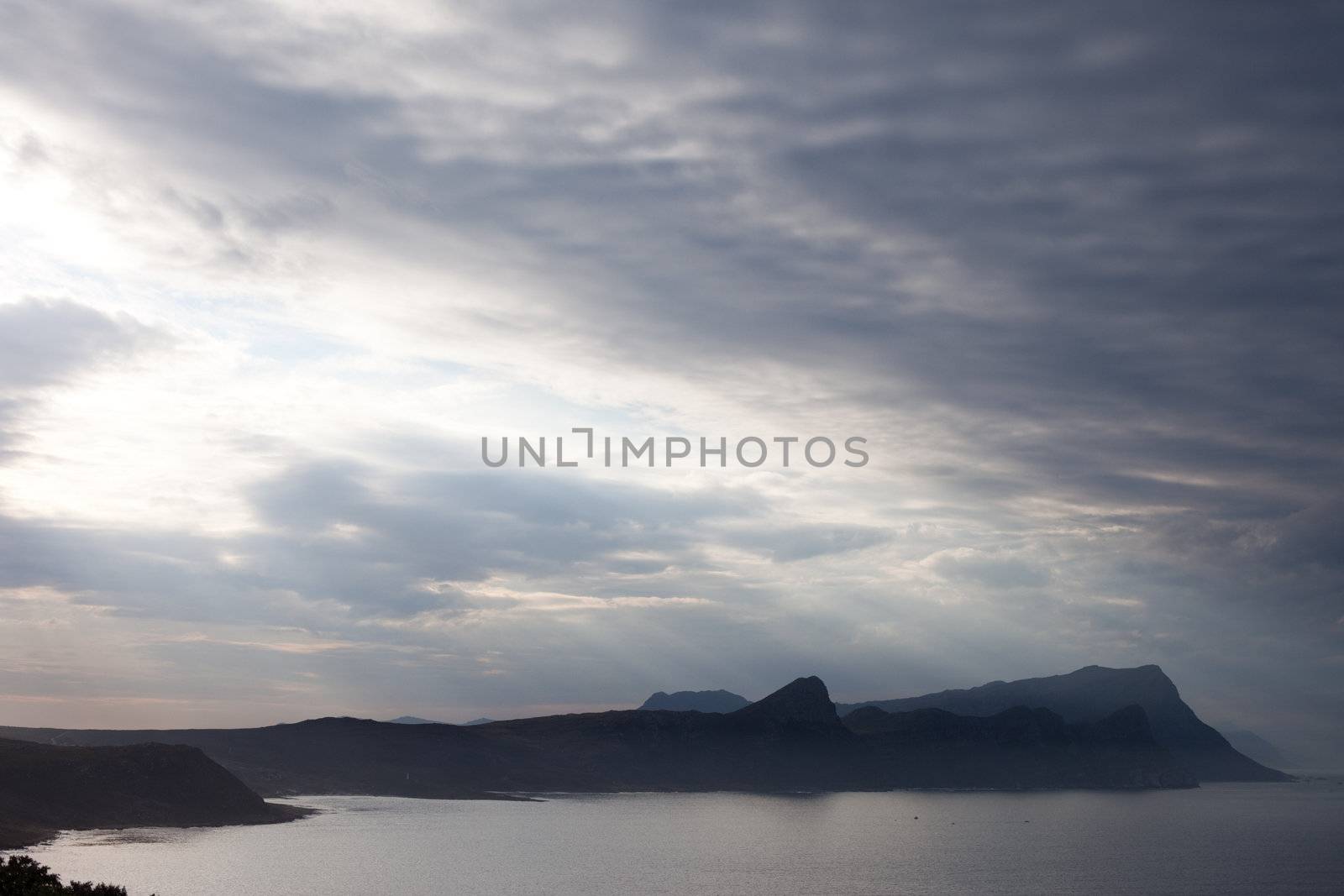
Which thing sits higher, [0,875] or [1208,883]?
[0,875]

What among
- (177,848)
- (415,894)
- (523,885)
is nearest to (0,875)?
(415,894)

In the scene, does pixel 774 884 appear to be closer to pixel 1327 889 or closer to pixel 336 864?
pixel 336 864

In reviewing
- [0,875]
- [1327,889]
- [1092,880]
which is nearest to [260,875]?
[0,875]

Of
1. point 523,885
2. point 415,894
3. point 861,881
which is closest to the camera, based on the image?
point 415,894

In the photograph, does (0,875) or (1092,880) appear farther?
(1092,880)

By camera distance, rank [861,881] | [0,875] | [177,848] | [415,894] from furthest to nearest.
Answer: [177,848], [861,881], [415,894], [0,875]

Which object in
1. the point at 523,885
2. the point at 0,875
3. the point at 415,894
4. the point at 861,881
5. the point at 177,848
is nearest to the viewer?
the point at 0,875

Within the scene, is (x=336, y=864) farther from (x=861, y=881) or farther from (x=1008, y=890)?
(x=1008, y=890)

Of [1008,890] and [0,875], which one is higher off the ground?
[0,875]

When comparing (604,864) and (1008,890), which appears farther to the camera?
(604,864)
